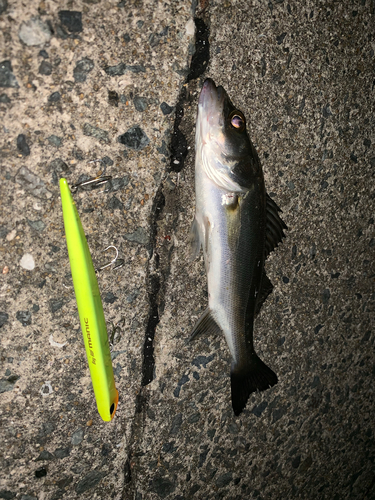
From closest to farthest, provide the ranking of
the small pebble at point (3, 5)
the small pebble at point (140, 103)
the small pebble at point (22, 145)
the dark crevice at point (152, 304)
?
the small pebble at point (3, 5), the small pebble at point (22, 145), the small pebble at point (140, 103), the dark crevice at point (152, 304)

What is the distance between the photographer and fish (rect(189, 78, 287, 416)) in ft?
4.86

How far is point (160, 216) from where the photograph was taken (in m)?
1.70

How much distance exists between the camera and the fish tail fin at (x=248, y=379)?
1749 mm

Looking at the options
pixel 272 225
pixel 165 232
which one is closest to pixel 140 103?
pixel 165 232

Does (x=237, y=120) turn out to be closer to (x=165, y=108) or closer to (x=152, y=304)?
(x=165, y=108)

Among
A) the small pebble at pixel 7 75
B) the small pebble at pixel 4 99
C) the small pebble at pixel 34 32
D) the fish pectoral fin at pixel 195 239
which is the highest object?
the small pebble at pixel 34 32

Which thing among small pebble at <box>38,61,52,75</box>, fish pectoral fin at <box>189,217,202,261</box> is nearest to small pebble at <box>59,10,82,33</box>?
small pebble at <box>38,61,52,75</box>

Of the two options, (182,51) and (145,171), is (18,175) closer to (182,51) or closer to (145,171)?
(145,171)

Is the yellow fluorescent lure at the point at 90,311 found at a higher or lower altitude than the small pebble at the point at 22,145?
lower

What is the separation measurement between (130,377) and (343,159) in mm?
1585

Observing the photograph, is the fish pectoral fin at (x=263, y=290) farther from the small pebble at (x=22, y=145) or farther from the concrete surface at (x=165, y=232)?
the small pebble at (x=22, y=145)

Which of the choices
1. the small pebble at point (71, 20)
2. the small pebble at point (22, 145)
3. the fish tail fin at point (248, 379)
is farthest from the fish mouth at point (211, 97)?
the fish tail fin at point (248, 379)

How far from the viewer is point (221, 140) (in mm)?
1478

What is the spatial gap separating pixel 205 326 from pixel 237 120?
879mm
